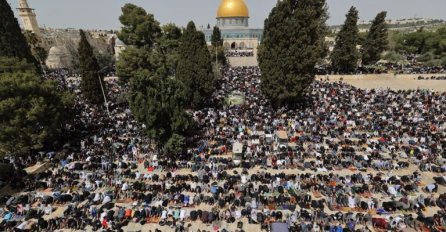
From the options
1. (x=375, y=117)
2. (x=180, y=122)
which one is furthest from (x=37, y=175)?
(x=375, y=117)

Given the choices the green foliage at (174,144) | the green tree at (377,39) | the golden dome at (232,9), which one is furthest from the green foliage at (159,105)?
the golden dome at (232,9)

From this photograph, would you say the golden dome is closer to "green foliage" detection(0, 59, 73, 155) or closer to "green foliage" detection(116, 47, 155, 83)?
"green foliage" detection(116, 47, 155, 83)

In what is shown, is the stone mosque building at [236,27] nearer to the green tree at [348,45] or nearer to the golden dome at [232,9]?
the golden dome at [232,9]

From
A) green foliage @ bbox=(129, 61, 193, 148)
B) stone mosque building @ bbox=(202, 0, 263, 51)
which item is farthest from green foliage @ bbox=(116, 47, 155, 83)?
stone mosque building @ bbox=(202, 0, 263, 51)

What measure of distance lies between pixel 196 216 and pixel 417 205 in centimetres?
1238

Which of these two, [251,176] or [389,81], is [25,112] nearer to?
[251,176]

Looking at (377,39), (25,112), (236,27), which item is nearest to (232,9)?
(236,27)

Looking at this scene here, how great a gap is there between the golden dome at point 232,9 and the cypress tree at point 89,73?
68.8 metres

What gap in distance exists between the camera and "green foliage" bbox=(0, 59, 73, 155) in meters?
20.1

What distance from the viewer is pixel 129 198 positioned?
17453 millimetres

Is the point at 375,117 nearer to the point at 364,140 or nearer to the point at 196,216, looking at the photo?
the point at 364,140

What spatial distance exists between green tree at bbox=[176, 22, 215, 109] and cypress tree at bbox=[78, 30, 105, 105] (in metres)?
9.06

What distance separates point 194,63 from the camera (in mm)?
31016

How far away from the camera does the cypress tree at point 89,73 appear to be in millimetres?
30250
